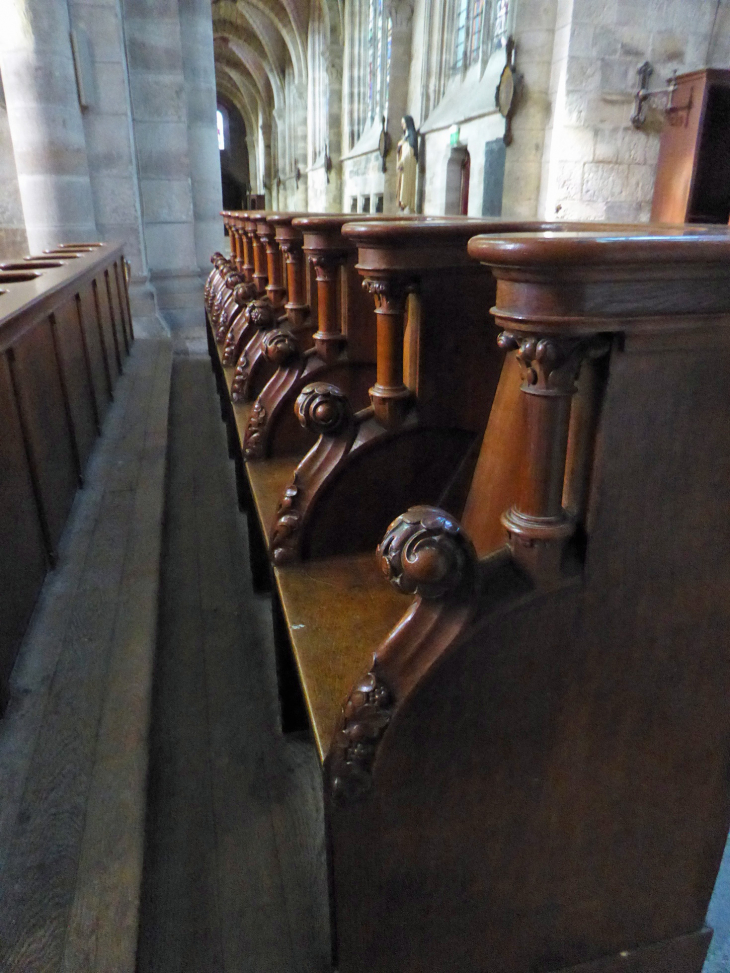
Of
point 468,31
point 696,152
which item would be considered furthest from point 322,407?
point 468,31

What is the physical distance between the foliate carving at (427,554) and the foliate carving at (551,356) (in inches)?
7.6

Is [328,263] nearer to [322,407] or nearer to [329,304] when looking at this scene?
[329,304]

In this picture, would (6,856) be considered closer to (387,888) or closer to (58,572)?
(387,888)

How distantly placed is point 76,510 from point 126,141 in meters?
5.26

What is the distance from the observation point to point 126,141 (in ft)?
21.6

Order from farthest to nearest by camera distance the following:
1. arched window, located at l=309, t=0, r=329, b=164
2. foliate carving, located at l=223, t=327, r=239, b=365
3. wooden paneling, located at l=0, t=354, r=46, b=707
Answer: arched window, located at l=309, t=0, r=329, b=164 → foliate carving, located at l=223, t=327, r=239, b=365 → wooden paneling, located at l=0, t=354, r=46, b=707

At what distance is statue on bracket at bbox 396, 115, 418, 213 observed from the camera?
1200 cm

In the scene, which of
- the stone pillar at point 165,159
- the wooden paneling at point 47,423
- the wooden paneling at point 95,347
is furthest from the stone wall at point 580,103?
the wooden paneling at point 47,423

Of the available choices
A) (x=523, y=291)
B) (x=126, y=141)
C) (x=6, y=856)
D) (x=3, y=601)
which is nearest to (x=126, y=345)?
(x=126, y=141)

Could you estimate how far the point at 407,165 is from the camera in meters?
12.2

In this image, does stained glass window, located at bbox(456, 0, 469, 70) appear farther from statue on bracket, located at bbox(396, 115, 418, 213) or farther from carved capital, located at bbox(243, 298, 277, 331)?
carved capital, located at bbox(243, 298, 277, 331)

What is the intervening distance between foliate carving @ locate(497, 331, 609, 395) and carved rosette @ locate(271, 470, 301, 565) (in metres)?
0.78

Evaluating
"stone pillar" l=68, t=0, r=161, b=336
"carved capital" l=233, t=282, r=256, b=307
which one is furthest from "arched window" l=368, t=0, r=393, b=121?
"carved capital" l=233, t=282, r=256, b=307

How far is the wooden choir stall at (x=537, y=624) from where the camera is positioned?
2.81 feet
